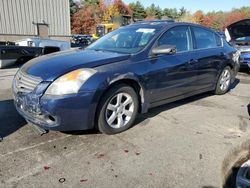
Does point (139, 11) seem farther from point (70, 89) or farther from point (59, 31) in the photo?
point (70, 89)

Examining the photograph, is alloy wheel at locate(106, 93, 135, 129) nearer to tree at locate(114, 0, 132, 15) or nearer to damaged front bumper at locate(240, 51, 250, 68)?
damaged front bumper at locate(240, 51, 250, 68)

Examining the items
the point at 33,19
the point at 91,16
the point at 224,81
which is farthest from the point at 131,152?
the point at 91,16

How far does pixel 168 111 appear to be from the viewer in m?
5.44

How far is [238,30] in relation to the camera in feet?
35.8

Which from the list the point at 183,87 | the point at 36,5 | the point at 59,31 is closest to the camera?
the point at 183,87

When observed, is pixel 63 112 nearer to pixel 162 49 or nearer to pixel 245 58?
pixel 162 49

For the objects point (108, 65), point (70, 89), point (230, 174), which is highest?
point (108, 65)

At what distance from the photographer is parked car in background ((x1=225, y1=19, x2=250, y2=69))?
983 centimetres

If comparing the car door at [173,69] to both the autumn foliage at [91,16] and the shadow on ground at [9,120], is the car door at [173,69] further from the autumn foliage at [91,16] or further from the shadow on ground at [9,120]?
the autumn foliage at [91,16]

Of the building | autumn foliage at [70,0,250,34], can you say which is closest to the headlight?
the building

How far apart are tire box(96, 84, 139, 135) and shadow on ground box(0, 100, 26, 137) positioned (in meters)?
1.27

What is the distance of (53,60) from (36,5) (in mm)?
19074

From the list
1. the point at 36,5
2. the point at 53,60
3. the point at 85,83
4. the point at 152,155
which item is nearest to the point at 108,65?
the point at 85,83

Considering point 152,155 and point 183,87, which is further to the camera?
point 183,87
